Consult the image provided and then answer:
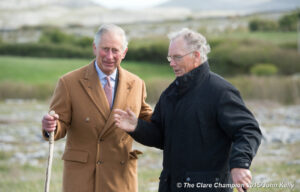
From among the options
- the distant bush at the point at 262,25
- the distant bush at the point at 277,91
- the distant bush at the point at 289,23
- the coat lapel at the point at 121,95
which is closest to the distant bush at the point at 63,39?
the distant bush at the point at 262,25

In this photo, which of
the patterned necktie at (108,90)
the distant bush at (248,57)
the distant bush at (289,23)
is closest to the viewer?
the patterned necktie at (108,90)

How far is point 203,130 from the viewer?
13.5 feet

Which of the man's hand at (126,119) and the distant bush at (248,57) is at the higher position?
the man's hand at (126,119)

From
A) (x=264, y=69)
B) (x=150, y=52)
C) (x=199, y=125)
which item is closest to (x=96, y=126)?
(x=199, y=125)

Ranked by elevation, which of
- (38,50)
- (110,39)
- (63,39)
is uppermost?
(110,39)

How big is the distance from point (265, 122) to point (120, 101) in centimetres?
1760

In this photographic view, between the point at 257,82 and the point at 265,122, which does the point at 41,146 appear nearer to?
the point at 265,122

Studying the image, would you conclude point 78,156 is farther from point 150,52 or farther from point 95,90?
point 150,52

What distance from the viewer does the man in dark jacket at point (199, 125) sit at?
4030 mm

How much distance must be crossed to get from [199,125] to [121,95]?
3.23ft

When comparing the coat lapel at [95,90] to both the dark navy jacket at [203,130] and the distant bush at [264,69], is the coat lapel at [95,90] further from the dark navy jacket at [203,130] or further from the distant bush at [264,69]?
the distant bush at [264,69]

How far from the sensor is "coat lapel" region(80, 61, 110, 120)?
4.75m

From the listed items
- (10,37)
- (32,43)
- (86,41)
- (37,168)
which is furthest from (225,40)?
(37,168)

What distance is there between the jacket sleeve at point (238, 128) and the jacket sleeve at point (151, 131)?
675 mm
